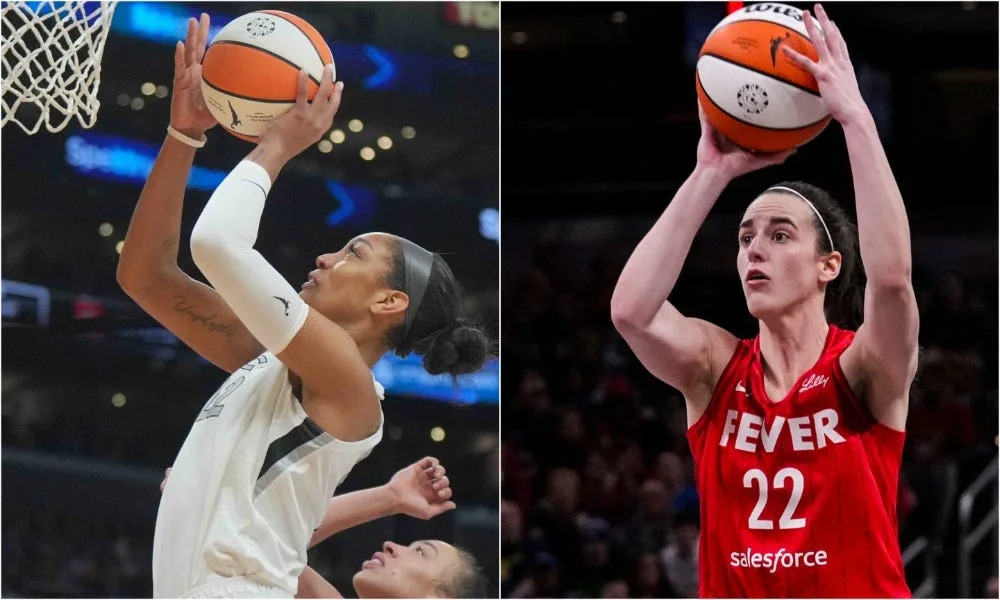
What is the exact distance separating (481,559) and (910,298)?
5.24ft

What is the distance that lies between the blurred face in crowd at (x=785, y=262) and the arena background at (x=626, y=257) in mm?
3150

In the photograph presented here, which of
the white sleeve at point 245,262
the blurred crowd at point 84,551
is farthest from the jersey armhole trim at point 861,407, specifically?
the blurred crowd at point 84,551

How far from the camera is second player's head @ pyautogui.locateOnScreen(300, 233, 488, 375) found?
4176 millimetres

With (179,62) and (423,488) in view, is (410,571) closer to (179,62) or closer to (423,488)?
(423,488)

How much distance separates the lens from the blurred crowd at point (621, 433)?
7348mm

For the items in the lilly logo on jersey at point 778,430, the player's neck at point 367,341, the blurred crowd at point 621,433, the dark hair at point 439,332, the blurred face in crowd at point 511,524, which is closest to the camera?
the lilly logo on jersey at point 778,430

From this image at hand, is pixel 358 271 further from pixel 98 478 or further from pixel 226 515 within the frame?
pixel 98 478

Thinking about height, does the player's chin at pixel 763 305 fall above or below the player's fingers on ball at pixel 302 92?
below

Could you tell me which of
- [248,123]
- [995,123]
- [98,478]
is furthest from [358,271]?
[995,123]

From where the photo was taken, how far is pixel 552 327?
27.6ft

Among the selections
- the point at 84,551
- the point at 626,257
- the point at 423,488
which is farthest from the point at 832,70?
the point at 626,257

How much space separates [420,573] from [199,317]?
105cm

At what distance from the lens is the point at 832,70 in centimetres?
369

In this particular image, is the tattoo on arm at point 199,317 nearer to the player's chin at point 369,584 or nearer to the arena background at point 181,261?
the arena background at point 181,261
